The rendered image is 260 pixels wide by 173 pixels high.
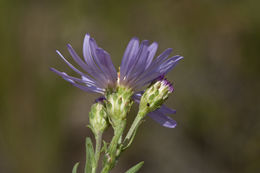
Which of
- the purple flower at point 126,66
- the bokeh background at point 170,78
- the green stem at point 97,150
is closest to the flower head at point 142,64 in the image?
the purple flower at point 126,66

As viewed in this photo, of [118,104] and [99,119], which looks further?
[99,119]

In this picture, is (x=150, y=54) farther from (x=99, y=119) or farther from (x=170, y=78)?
(x=170, y=78)

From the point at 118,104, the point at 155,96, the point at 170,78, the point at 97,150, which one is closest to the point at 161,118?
the point at 155,96

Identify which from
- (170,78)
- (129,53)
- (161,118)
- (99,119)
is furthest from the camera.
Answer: (170,78)

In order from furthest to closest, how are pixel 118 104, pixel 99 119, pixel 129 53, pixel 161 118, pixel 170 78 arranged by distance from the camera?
pixel 170 78 < pixel 161 118 < pixel 99 119 < pixel 118 104 < pixel 129 53

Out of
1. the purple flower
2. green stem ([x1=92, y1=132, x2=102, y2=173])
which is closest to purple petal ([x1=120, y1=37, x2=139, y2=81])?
the purple flower

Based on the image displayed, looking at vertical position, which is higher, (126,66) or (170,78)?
(126,66)
